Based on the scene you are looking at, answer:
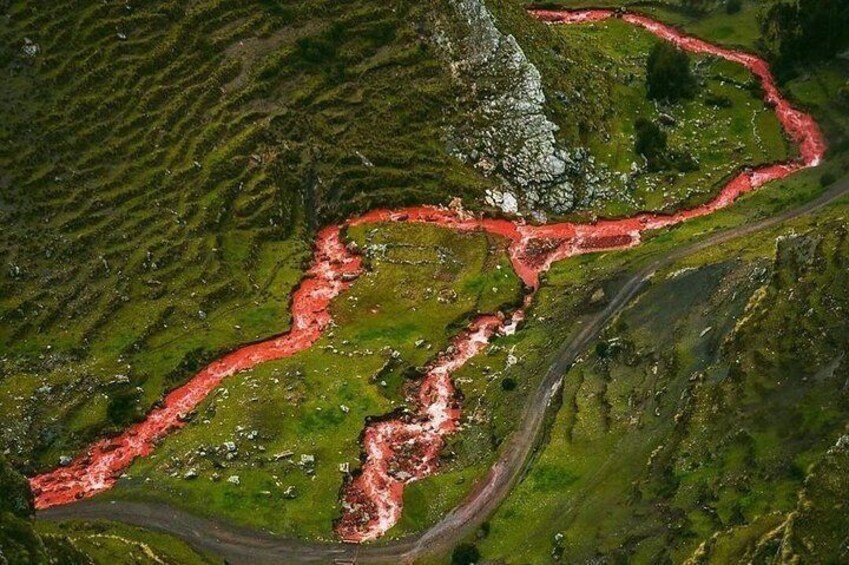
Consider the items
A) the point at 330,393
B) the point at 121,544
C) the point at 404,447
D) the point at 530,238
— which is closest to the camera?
the point at 121,544

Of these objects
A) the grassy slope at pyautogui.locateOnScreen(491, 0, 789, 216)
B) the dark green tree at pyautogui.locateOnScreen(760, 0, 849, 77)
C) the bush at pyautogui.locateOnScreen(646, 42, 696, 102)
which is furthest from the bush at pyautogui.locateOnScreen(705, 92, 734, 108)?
the dark green tree at pyautogui.locateOnScreen(760, 0, 849, 77)

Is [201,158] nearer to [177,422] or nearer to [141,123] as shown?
[141,123]

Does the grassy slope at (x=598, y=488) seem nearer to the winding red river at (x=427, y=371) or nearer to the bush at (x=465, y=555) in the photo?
the bush at (x=465, y=555)

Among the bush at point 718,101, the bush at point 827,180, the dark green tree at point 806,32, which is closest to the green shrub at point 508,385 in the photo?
the bush at point 827,180

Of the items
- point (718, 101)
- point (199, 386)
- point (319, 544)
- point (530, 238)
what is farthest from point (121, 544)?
point (718, 101)

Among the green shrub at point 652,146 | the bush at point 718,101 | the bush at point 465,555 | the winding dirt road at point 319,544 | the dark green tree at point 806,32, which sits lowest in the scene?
the bush at point 465,555

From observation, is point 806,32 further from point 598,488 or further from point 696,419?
point 598,488
